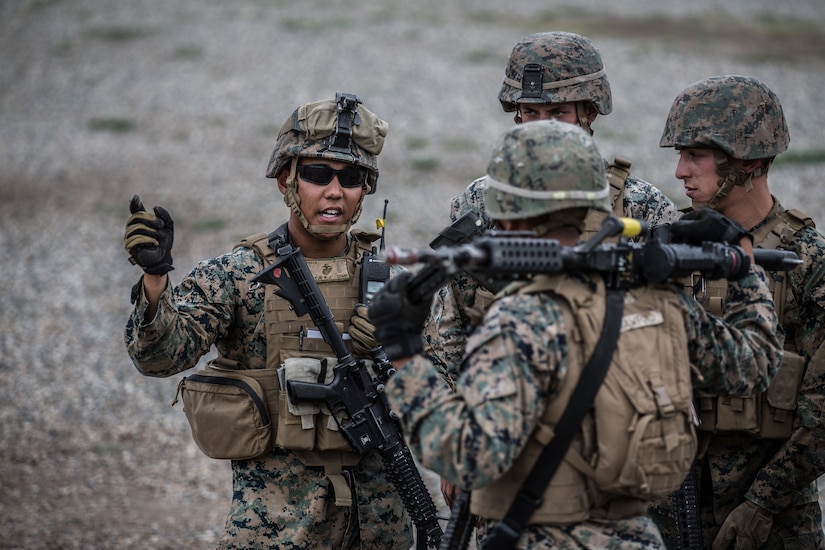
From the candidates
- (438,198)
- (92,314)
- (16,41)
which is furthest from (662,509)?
(16,41)

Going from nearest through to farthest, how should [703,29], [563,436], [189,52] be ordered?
[563,436]
[189,52]
[703,29]

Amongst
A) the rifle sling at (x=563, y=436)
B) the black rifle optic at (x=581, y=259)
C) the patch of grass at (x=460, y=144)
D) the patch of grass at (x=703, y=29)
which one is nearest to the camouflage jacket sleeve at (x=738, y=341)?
the black rifle optic at (x=581, y=259)

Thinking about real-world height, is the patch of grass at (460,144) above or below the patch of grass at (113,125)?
below

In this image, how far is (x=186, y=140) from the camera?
60.2 ft

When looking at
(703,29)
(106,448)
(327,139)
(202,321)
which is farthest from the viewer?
(703,29)

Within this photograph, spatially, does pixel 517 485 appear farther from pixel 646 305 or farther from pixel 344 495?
pixel 344 495

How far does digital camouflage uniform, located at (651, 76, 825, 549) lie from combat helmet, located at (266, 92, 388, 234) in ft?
4.57

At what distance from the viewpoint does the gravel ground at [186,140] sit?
886 cm

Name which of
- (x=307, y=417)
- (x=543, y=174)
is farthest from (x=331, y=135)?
(x=543, y=174)

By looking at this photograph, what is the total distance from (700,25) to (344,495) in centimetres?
2382

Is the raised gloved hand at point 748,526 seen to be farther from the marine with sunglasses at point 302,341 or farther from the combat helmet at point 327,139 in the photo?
the combat helmet at point 327,139

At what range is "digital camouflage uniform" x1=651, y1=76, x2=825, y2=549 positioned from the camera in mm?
4500

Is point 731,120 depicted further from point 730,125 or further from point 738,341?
point 738,341

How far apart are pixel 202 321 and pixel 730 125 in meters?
2.52
